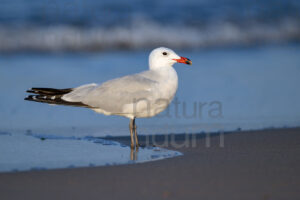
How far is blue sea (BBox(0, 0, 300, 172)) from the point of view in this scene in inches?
231

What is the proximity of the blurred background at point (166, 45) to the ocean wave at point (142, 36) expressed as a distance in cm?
2

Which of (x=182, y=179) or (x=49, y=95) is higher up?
(x=49, y=95)

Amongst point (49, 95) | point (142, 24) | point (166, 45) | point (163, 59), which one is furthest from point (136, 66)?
point (142, 24)

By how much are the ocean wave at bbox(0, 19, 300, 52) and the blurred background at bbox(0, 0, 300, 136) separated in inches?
0.9

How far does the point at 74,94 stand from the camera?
6059 millimetres

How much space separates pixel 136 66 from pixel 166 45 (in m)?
2.98

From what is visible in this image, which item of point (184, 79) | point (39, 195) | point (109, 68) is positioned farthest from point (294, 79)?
point (39, 195)

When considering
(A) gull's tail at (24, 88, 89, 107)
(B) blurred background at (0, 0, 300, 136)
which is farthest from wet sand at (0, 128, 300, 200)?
(B) blurred background at (0, 0, 300, 136)

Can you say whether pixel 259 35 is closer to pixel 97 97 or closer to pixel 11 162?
pixel 97 97

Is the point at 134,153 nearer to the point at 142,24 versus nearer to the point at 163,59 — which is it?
the point at 163,59

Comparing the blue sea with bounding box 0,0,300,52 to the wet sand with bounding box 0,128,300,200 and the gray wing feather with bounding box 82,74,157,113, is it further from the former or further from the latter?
the wet sand with bounding box 0,128,300,200

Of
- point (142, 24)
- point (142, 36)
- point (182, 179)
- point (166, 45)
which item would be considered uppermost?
point (142, 24)

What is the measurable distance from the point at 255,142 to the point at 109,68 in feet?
14.1

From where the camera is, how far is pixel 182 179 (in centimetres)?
398
